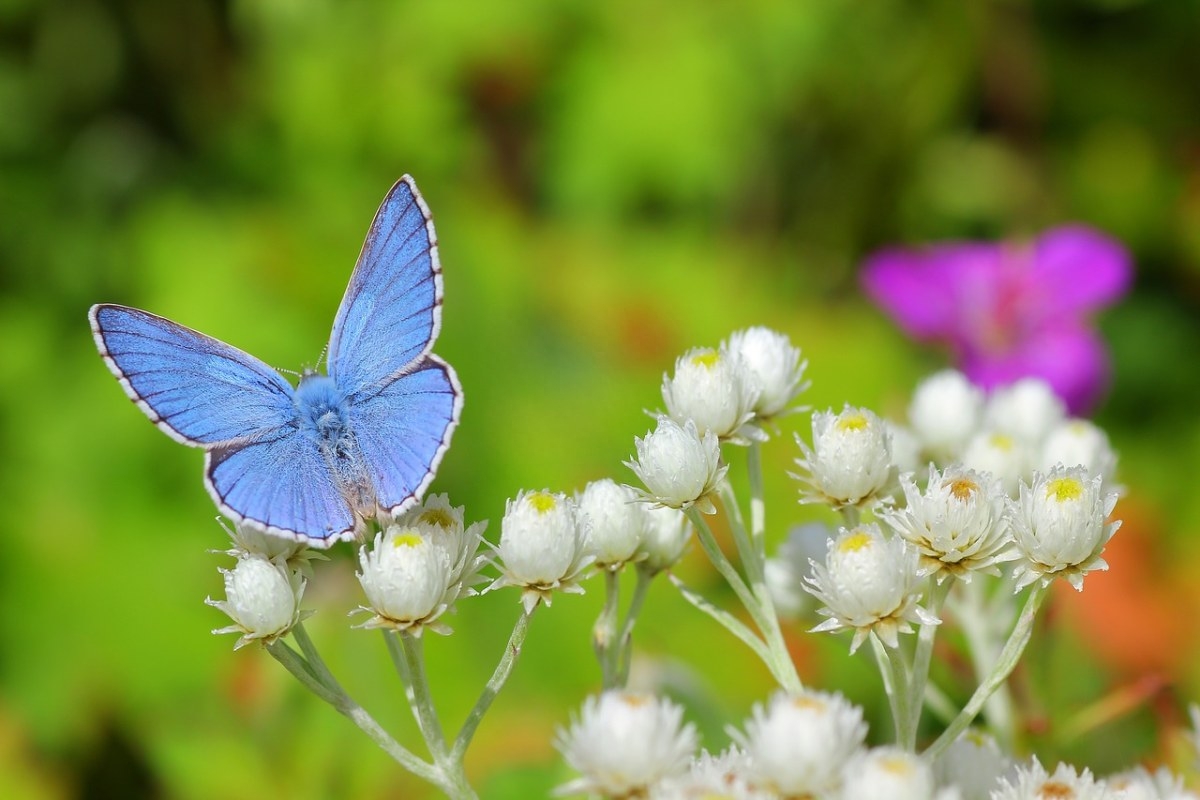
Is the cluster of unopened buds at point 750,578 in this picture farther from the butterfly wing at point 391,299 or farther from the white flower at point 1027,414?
the white flower at point 1027,414

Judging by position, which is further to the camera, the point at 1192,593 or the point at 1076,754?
the point at 1192,593

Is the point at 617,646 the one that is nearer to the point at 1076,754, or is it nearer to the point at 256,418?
the point at 256,418

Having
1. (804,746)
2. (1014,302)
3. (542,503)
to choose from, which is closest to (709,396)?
(542,503)

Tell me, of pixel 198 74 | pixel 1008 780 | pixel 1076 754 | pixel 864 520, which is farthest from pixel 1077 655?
pixel 198 74

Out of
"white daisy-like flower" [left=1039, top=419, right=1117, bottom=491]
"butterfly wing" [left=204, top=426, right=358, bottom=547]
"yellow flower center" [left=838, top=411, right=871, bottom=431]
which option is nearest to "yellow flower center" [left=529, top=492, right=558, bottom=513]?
"butterfly wing" [left=204, top=426, right=358, bottom=547]

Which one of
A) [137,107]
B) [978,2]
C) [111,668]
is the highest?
[978,2]

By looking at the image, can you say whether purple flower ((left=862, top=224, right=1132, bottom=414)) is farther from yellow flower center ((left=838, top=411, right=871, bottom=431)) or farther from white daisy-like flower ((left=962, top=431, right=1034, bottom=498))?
yellow flower center ((left=838, top=411, right=871, bottom=431))

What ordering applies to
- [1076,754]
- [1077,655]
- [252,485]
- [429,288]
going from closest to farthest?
[252,485], [429,288], [1076,754], [1077,655]
